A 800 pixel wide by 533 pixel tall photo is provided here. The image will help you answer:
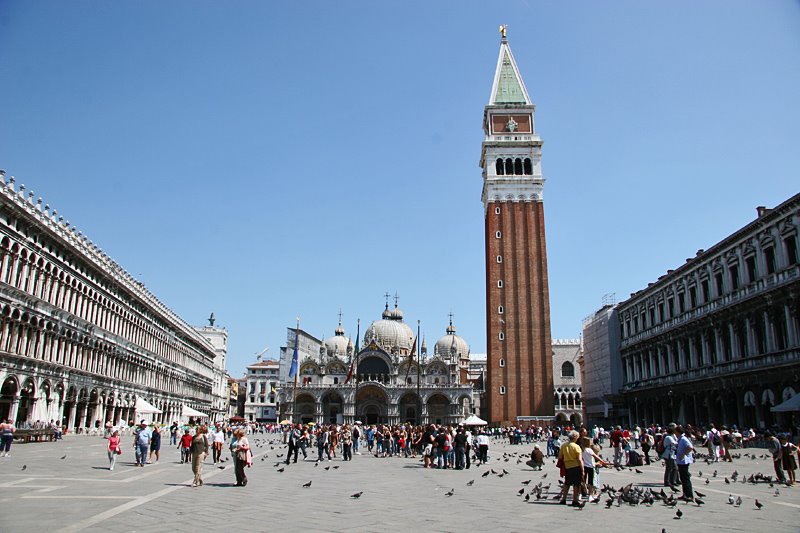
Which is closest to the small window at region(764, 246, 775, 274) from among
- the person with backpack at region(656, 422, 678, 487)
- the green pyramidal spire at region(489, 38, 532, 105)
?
the person with backpack at region(656, 422, 678, 487)

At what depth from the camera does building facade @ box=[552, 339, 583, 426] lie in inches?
3066

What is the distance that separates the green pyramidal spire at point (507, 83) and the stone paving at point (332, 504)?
5417 cm

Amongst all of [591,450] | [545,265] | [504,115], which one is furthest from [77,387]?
[504,115]

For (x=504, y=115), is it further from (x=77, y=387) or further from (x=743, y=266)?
(x=77, y=387)

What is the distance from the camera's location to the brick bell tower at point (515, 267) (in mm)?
58219

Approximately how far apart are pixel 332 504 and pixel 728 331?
29812 millimetres

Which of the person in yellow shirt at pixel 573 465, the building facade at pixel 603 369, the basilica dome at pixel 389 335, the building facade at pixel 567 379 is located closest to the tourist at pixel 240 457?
the person in yellow shirt at pixel 573 465

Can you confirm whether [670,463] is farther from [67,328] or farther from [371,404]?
[371,404]

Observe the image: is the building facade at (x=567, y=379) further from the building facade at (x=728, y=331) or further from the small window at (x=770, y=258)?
the small window at (x=770, y=258)

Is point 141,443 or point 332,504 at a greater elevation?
point 141,443

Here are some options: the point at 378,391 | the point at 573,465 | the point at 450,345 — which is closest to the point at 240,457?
the point at 573,465

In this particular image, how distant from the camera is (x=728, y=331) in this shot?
34375 millimetres

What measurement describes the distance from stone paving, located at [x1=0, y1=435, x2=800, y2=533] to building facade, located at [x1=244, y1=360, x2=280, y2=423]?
82187mm

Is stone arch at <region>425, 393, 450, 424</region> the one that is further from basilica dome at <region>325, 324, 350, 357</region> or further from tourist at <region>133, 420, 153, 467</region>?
tourist at <region>133, 420, 153, 467</region>
